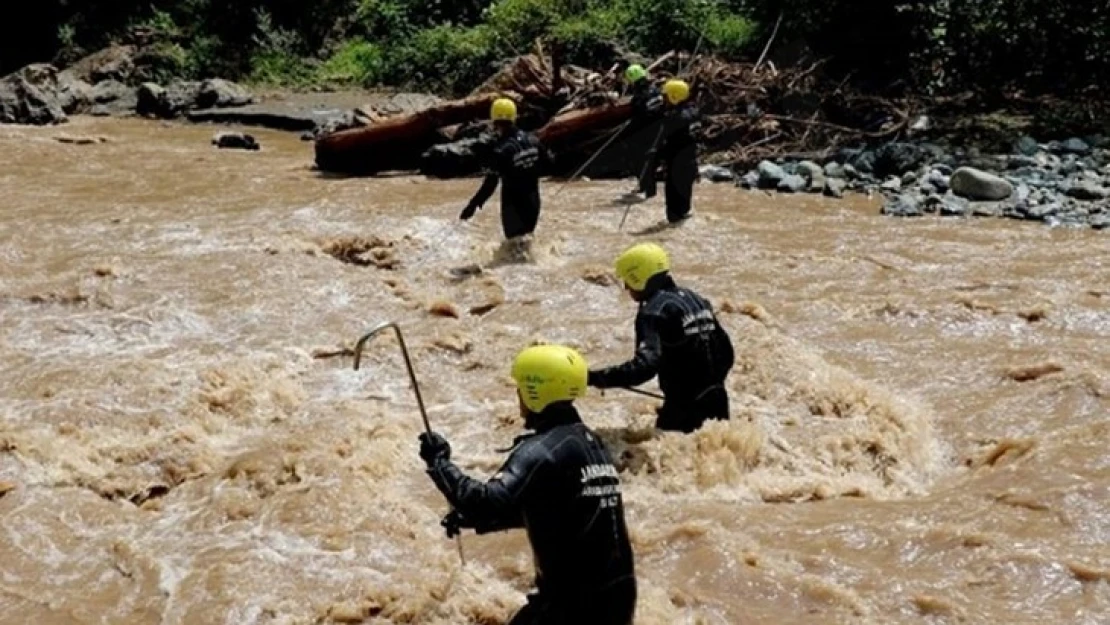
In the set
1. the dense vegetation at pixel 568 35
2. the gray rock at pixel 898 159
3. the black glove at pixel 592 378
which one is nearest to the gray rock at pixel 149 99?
the dense vegetation at pixel 568 35

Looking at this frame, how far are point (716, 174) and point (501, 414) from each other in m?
8.87

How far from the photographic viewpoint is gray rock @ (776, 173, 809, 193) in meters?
15.5

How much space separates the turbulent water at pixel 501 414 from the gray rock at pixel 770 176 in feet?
3.27

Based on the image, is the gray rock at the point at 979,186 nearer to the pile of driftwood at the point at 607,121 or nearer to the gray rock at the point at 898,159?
the gray rock at the point at 898,159

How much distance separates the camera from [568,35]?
75.6 ft

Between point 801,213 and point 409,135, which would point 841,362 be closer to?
point 801,213

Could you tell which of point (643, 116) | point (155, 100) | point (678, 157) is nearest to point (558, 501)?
point (678, 157)

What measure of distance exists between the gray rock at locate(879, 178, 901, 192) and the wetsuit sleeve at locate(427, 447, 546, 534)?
11809 mm

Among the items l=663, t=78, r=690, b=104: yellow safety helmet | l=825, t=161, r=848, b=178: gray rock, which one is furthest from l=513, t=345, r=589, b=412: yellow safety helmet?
l=825, t=161, r=848, b=178: gray rock

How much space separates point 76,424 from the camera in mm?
8156

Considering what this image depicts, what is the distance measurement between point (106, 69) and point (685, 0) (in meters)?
13.8

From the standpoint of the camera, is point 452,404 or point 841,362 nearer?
point 452,404

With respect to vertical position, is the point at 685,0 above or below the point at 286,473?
above

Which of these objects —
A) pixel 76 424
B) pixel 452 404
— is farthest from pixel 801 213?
pixel 76 424
